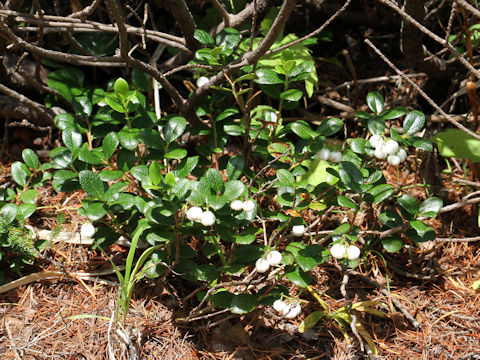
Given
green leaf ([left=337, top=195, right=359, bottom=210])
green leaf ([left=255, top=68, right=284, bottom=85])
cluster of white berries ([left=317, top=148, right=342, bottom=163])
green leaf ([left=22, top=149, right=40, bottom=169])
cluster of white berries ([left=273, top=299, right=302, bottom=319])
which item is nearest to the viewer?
cluster of white berries ([left=273, top=299, right=302, bottom=319])

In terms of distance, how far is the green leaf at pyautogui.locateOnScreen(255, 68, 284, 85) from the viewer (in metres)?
2.09

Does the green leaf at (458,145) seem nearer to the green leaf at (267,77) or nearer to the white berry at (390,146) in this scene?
the white berry at (390,146)

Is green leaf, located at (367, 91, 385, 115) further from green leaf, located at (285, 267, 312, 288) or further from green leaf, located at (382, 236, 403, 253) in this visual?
green leaf, located at (285, 267, 312, 288)

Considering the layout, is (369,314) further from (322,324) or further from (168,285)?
(168,285)

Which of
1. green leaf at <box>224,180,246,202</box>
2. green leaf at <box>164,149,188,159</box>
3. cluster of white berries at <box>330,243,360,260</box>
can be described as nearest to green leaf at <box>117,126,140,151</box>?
green leaf at <box>164,149,188,159</box>

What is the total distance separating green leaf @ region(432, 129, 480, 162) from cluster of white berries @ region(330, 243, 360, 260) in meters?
0.82

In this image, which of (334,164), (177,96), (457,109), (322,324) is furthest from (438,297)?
(177,96)

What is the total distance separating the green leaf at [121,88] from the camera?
1.98 m

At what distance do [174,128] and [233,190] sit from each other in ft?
1.45

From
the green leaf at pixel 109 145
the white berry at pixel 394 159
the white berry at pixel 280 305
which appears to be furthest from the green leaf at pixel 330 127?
the green leaf at pixel 109 145

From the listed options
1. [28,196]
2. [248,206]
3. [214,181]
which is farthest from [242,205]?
[28,196]

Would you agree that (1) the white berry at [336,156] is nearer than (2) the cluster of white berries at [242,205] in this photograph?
No

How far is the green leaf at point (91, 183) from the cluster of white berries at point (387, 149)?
3.72ft

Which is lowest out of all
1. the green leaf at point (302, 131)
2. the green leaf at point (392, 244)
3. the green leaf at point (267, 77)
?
the green leaf at point (392, 244)
